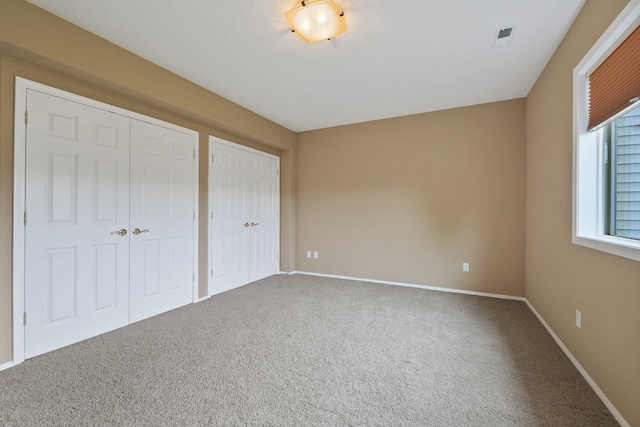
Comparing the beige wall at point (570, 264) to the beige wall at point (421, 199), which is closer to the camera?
the beige wall at point (570, 264)

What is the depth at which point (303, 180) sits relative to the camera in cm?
499

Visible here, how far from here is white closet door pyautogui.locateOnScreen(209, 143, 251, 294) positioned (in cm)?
372

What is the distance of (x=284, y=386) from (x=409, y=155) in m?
3.52

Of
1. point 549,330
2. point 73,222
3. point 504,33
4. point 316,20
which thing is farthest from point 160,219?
point 549,330

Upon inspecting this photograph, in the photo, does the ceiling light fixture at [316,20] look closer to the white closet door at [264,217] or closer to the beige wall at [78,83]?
the beige wall at [78,83]

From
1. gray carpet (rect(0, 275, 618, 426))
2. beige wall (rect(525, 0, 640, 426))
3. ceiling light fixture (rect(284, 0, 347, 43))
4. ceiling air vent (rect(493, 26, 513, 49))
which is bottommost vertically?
gray carpet (rect(0, 275, 618, 426))

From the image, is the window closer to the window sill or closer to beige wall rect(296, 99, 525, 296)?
the window sill

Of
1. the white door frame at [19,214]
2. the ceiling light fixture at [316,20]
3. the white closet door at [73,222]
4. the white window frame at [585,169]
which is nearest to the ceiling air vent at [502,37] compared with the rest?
the white window frame at [585,169]

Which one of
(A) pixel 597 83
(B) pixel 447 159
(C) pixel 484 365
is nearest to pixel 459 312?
(C) pixel 484 365

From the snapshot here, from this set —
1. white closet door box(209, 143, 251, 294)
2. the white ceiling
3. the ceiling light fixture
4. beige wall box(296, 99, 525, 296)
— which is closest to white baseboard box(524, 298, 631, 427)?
beige wall box(296, 99, 525, 296)

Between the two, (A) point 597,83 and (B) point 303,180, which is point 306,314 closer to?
(B) point 303,180

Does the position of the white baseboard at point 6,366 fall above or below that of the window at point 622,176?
below

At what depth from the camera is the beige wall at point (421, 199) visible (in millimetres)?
3568

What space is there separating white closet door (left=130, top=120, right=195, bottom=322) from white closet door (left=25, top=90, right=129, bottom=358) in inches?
4.2
